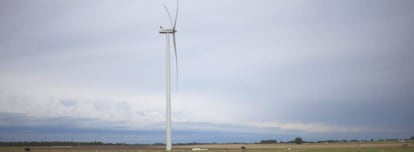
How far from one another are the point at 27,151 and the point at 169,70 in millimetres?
38936

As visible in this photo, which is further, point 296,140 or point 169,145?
point 296,140

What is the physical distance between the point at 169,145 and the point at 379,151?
38.2 m

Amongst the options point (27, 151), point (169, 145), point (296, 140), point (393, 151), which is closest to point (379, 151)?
point (393, 151)

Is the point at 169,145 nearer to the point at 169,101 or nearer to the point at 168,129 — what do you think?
the point at 168,129

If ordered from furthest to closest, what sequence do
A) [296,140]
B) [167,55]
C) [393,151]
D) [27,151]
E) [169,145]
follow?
[296,140] → [27,151] → [393,151] → [167,55] → [169,145]

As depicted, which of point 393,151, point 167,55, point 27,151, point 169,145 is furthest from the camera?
point 27,151

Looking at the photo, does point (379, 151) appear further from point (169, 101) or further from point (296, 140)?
point (296, 140)

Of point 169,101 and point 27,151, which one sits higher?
point 169,101

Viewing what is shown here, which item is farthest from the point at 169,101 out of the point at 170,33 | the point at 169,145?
the point at 170,33

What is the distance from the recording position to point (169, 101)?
206 feet

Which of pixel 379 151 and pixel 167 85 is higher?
pixel 167 85

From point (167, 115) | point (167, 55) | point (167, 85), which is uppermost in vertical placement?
point (167, 55)

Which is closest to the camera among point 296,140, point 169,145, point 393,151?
point 169,145

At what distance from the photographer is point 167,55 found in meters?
65.5
